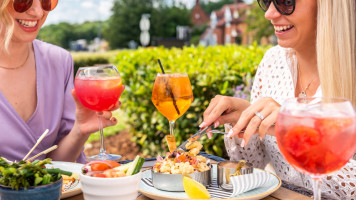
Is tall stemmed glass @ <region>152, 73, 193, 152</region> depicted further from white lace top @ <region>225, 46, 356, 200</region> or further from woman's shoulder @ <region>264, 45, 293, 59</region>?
woman's shoulder @ <region>264, 45, 293, 59</region>

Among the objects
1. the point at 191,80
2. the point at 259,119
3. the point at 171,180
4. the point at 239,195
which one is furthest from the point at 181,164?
the point at 191,80

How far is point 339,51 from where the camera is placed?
1995 millimetres

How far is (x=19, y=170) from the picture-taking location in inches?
49.1

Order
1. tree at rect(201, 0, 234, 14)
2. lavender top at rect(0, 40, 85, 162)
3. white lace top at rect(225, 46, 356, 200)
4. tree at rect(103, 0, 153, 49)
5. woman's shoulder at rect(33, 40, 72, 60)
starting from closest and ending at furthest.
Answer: white lace top at rect(225, 46, 356, 200), lavender top at rect(0, 40, 85, 162), woman's shoulder at rect(33, 40, 72, 60), tree at rect(103, 0, 153, 49), tree at rect(201, 0, 234, 14)

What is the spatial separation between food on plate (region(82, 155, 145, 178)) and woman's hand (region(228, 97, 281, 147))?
53cm

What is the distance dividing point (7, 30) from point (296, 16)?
5.25 ft

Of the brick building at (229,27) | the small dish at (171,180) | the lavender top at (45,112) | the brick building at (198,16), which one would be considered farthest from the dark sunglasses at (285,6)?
the brick building at (198,16)

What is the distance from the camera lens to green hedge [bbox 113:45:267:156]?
4773 millimetres

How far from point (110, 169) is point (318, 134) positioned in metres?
0.67

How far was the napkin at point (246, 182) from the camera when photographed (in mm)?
1613

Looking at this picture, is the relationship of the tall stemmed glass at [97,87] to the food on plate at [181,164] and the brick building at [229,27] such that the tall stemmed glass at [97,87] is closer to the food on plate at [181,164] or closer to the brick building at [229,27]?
the food on plate at [181,164]

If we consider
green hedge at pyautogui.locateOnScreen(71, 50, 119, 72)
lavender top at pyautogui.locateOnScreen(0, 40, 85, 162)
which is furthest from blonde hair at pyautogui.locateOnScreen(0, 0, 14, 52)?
green hedge at pyautogui.locateOnScreen(71, 50, 119, 72)

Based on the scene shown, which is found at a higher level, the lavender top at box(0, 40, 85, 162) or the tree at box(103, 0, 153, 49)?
the tree at box(103, 0, 153, 49)

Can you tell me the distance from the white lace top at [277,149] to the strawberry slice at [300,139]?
0.89 metres
